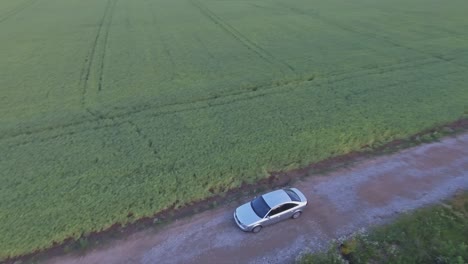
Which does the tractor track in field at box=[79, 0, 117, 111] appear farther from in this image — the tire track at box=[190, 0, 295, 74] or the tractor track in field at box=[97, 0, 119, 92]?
the tire track at box=[190, 0, 295, 74]

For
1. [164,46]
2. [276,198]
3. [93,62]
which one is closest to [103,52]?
[93,62]

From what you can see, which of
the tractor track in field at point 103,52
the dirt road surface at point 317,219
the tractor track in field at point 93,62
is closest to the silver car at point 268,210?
the dirt road surface at point 317,219

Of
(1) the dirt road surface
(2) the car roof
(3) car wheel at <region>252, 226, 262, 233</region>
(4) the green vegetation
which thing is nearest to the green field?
(1) the dirt road surface

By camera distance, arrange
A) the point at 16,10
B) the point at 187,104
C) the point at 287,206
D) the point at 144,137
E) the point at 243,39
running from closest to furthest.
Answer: the point at 287,206 → the point at 144,137 → the point at 187,104 → the point at 243,39 → the point at 16,10

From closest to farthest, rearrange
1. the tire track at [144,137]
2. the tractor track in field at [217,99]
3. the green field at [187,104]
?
the green field at [187,104] → the tire track at [144,137] → the tractor track in field at [217,99]

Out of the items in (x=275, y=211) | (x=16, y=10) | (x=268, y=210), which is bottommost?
(x=275, y=211)

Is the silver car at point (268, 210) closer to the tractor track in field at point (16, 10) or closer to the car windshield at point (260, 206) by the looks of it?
the car windshield at point (260, 206)

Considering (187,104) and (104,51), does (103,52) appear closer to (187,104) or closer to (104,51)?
(104,51)
